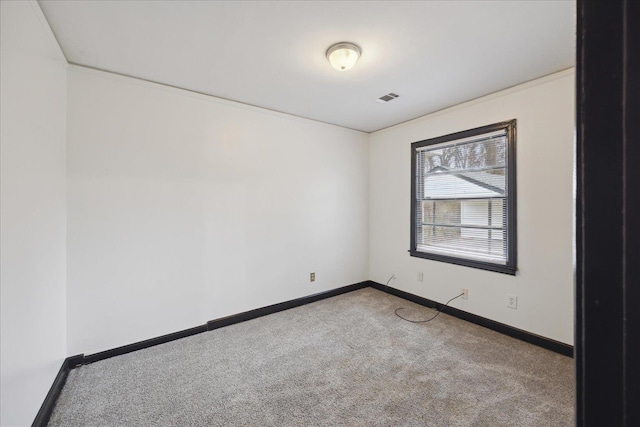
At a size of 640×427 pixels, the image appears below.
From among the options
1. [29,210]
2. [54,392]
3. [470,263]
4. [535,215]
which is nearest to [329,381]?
[54,392]

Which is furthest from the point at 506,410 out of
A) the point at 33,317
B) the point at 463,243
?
the point at 33,317

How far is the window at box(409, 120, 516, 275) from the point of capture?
9.03ft

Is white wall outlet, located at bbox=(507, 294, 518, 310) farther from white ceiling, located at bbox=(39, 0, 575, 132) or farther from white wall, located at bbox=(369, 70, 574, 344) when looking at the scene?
white ceiling, located at bbox=(39, 0, 575, 132)

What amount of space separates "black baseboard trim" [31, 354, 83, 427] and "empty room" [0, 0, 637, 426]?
0.02 metres

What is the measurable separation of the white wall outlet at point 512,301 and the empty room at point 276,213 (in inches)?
1.4

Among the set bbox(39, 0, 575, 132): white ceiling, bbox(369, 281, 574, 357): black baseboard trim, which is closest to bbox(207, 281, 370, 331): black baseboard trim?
bbox(369, 281, 574, 357): black baseboard trim

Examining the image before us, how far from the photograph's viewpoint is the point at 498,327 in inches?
109

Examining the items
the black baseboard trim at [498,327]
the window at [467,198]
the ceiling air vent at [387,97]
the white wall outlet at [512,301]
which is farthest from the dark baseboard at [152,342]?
the ceiling air vent at [387,97]

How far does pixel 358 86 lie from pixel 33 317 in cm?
291

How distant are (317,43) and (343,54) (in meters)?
0.20

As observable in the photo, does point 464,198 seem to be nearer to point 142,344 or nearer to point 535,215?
point 535,215

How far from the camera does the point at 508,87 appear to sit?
2.68m

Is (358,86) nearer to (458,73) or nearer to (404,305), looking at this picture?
(458,73)
